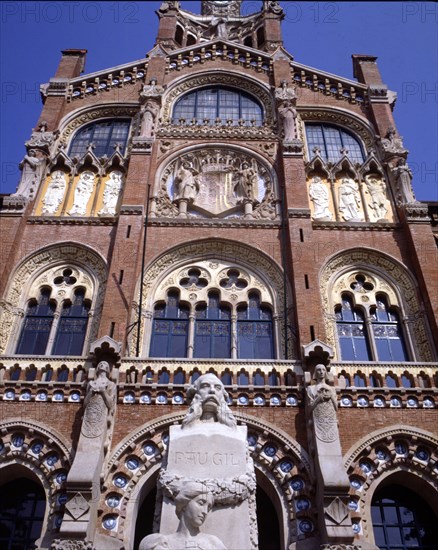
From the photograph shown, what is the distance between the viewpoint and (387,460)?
13773 millimetres

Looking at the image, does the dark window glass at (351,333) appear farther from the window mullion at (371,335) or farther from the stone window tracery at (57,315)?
the stone window tracery at (57,315)

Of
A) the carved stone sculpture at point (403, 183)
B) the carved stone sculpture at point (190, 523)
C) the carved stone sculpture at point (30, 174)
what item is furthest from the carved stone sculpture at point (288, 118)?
the carved stone sculpture at point (190, 523)

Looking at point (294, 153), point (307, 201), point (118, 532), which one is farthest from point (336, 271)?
point (118, 532)

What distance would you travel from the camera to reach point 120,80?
26.1m

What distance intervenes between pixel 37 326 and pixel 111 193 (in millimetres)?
5746

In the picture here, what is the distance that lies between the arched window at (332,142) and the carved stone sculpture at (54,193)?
9.16m

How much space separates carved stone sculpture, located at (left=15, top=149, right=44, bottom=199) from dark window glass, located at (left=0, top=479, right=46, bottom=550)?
31.2 ft

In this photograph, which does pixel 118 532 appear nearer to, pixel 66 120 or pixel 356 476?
pixel 356 476

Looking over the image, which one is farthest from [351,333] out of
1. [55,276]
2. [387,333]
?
[55,276]

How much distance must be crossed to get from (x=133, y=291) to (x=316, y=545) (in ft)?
26.5

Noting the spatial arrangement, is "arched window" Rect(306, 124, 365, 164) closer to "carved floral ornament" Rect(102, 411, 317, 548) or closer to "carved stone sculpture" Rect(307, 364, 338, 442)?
"carved stone sculpture" Rect(307, 364, 338, 442)

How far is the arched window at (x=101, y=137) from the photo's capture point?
23.3 m

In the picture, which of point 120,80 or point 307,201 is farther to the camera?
point 120,80

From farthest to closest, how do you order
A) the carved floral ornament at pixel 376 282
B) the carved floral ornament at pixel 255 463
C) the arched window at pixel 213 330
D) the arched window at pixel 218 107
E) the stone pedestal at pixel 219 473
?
the arched window at pixel 218 107
the carved floral ornament at pixel 376 282
the arched window at pixel 213 330
the carved floral ornament at pixel 255 463
the stone pedestal at pixel 219 473
